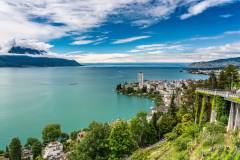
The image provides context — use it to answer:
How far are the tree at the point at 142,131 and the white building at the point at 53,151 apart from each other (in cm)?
890

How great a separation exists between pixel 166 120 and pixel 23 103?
47.0 m

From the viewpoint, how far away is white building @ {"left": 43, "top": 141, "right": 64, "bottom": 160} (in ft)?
85.7

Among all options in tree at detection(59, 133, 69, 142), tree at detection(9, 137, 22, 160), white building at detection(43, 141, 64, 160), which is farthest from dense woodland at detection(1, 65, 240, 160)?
tree at detection(59, 133, 69, 142)

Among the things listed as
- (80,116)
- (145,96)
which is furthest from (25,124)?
(145,96)

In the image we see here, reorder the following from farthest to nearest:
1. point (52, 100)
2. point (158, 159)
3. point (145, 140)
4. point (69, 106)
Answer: point (52, 100)
point (69, 106)
point (145, 140)
point (158, 159)

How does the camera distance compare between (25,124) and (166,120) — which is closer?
(166,120)

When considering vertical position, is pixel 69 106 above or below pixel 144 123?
below

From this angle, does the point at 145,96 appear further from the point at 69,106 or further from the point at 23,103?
the point at 23,103

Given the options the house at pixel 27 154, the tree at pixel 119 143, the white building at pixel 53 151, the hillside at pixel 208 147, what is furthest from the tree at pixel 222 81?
the house at pixel 27 154

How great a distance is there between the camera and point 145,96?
7831cm

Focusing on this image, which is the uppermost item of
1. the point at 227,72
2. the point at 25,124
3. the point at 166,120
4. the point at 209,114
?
the point at 227,72

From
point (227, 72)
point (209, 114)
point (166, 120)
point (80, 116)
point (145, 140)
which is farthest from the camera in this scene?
point (80, 116)

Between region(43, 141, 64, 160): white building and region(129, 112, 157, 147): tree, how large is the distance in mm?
8896

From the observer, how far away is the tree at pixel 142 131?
26.1 meters
